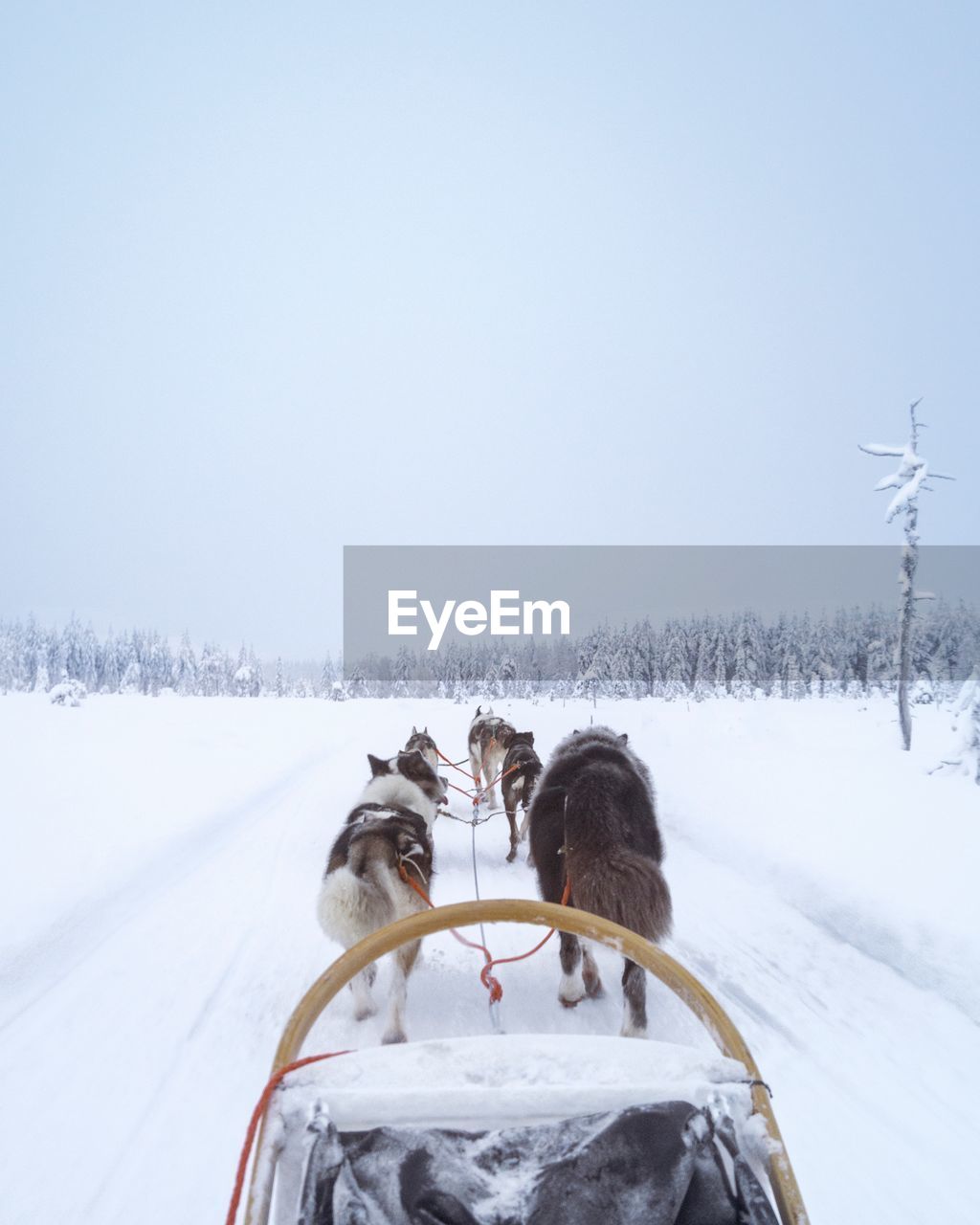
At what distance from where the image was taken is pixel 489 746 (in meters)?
8.56

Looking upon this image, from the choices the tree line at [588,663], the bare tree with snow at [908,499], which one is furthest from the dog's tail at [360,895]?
the tree line at [588,663]

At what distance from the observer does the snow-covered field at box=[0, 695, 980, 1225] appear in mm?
2303

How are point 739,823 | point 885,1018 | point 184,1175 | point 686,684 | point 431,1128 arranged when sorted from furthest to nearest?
1. point 686,684
2. point 739,823
3. point 885,1018
4. point 184,1175
5. point 431,1128

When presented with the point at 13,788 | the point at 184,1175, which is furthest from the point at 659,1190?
→ the point at 13,788

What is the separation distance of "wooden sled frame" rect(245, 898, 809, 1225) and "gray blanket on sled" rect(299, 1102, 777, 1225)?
0.07 meters

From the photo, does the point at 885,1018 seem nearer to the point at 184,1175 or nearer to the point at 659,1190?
the point at 659,1190

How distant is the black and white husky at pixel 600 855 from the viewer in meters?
2.67

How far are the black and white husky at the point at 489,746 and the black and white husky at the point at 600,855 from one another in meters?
4.07

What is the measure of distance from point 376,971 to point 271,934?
3.65 ft

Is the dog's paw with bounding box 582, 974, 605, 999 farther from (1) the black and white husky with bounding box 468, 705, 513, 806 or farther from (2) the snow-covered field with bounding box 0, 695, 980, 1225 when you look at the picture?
(1) the black and white husky with bounding box 468, 705, 513, 806

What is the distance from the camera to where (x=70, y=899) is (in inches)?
170

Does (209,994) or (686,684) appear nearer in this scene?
(209,994)

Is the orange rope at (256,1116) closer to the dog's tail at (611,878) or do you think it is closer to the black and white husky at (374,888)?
the dog's tail at (611,878)

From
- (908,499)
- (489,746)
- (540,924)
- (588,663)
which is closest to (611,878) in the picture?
(540,924)
